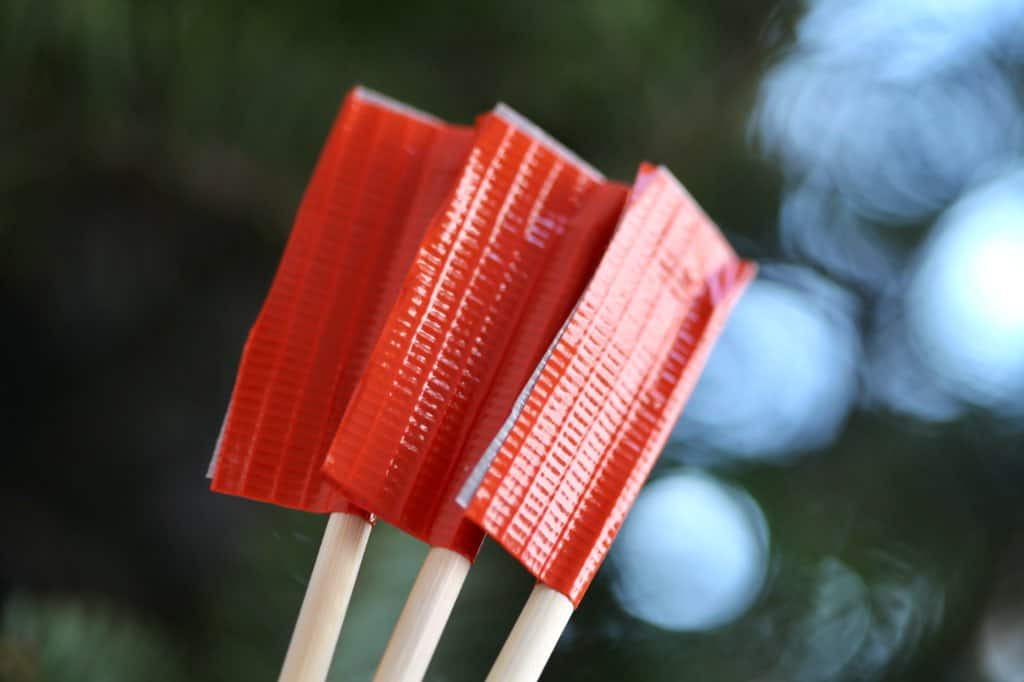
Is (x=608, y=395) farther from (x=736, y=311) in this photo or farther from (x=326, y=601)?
(x=736, y=311)

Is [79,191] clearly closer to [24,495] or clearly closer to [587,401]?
[24,495]

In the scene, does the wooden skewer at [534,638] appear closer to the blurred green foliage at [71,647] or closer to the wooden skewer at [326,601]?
the wooden skewer at [326,601]

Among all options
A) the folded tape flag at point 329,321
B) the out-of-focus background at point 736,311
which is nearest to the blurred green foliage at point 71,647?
the out-of-focus background at point 736,311

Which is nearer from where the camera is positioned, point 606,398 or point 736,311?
point 606,398

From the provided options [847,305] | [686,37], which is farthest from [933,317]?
[686,37]

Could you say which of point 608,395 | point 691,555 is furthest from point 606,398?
point 691,555

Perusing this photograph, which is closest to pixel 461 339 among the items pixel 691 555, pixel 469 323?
pixel 469 323

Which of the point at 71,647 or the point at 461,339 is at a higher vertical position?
the point at 461,339
